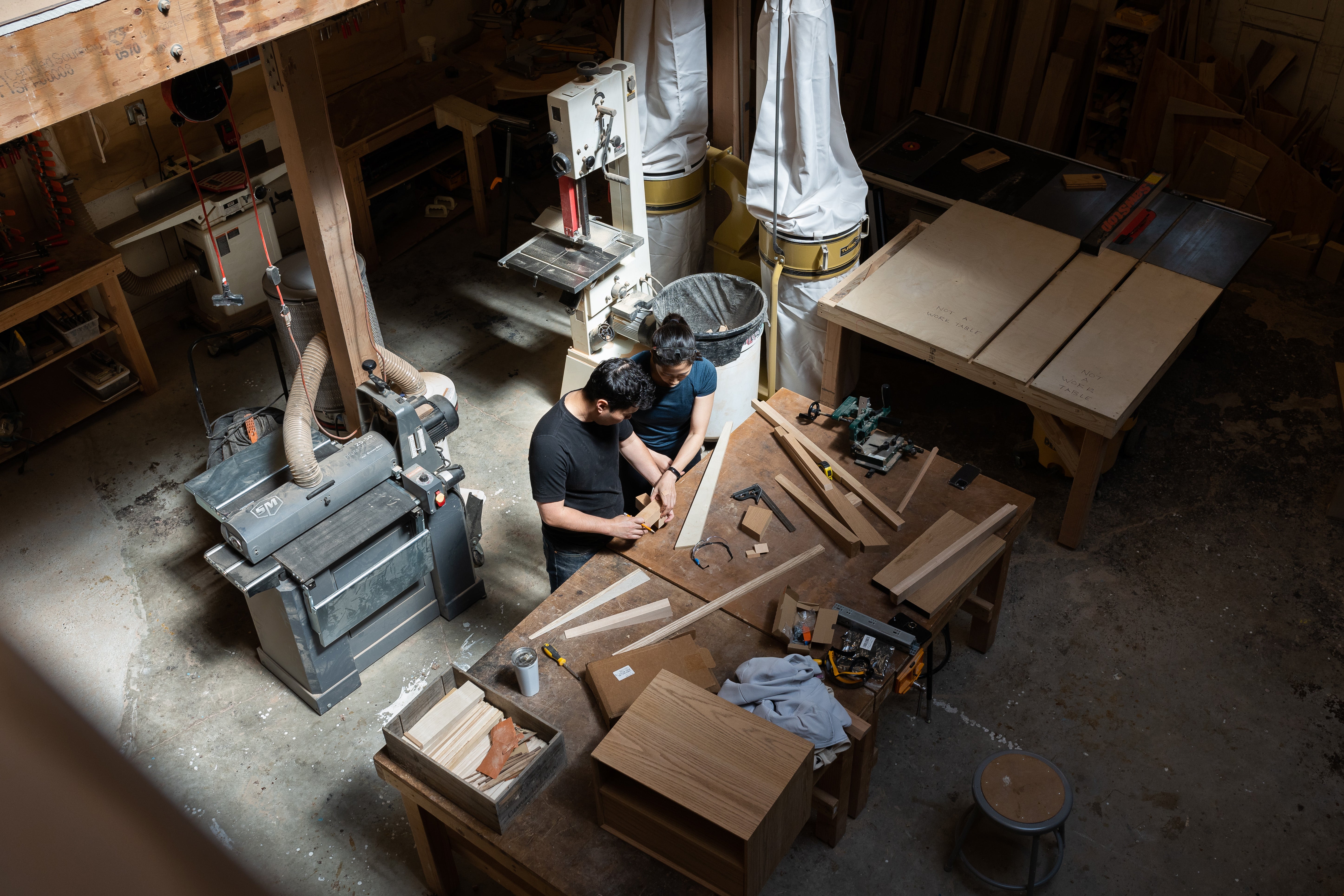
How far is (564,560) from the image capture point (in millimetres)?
3879

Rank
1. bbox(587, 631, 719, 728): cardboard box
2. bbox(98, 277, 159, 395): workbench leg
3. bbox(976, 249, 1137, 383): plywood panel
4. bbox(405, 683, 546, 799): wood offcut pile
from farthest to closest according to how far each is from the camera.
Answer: bbox(98, 277, 159, 395): workbench leg → bbox(976, 249, 1137, 383): plywood panel → bbox(587, 631, 719, 728): cardboard box → bbox(405, 683, 546, 799): wood offcut pile

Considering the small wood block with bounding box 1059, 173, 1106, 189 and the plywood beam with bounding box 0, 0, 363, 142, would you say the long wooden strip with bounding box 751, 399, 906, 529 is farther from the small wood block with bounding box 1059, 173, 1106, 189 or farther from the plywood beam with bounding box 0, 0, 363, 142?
the small wood block with bounding box 1059, 173, 1106, 189

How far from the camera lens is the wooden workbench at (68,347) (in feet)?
16.0

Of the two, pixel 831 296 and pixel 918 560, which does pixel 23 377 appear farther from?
pixel 918 560

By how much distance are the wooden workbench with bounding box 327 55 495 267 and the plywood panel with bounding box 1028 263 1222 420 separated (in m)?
3.83

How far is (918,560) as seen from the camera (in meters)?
3.56

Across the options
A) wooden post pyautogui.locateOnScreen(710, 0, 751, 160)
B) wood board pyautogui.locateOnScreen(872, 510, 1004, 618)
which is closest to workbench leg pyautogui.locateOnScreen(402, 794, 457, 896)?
wood board pyautogui.locateOnScreen(872, 510, 1004, 618)

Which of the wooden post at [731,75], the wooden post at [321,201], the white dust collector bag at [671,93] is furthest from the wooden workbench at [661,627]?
the wooden post at [731,75]

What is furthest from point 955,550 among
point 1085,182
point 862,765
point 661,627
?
point 1085,182

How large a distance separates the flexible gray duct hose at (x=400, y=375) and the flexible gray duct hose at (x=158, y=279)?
2.20 meters

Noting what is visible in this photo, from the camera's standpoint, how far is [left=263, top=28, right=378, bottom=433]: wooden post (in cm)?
332

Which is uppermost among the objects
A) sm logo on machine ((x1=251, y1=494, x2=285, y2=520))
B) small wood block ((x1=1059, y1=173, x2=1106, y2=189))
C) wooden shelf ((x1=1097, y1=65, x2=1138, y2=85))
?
wooden shelf ((x1=1097, y1=65, x2=1138, y2=85))

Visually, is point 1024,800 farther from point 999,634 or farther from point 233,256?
point 233,256

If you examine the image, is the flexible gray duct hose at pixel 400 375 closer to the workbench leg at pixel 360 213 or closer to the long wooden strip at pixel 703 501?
the long wooden strip at pixel 703 501
